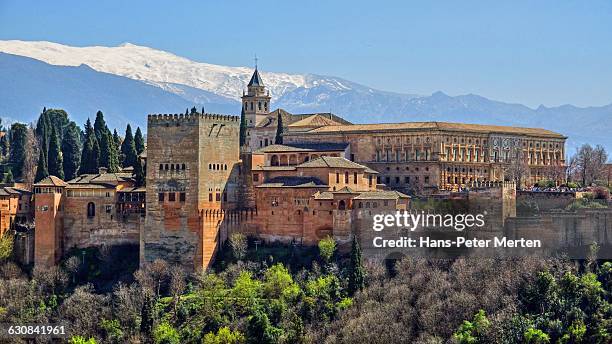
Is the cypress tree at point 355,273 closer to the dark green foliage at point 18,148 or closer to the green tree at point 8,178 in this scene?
the green tree at point 8,178

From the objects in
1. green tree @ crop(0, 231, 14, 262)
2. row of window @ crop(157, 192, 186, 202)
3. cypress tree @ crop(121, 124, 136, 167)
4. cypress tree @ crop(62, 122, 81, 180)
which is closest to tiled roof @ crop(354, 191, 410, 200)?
row of window @ crop(157, 192, 186, 202)

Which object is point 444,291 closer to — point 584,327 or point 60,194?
point 584,327

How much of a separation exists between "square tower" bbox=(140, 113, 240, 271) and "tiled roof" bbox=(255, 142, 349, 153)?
18.8ft

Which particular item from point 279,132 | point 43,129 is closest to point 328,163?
point 279,132

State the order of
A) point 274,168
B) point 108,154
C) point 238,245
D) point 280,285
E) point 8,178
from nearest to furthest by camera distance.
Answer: point 280,285
point 238,245
point 274,168
point 108,154
point 8,178

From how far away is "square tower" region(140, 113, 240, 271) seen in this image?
5728cm

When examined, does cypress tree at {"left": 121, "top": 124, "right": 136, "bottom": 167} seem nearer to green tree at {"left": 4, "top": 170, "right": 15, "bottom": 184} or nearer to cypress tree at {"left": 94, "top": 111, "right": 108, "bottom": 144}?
cypress tree at {"left": 94, "top": 111, "right": 108, "bottom": 144}

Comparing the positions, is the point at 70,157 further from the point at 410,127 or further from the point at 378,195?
the point at 378,195

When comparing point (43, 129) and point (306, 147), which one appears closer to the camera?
point (306, 147)

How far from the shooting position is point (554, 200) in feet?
205

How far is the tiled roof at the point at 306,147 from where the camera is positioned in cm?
6425

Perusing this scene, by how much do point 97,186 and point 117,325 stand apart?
9.55 m

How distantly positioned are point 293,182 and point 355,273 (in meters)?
7.72

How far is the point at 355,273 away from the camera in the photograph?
53344 mm
